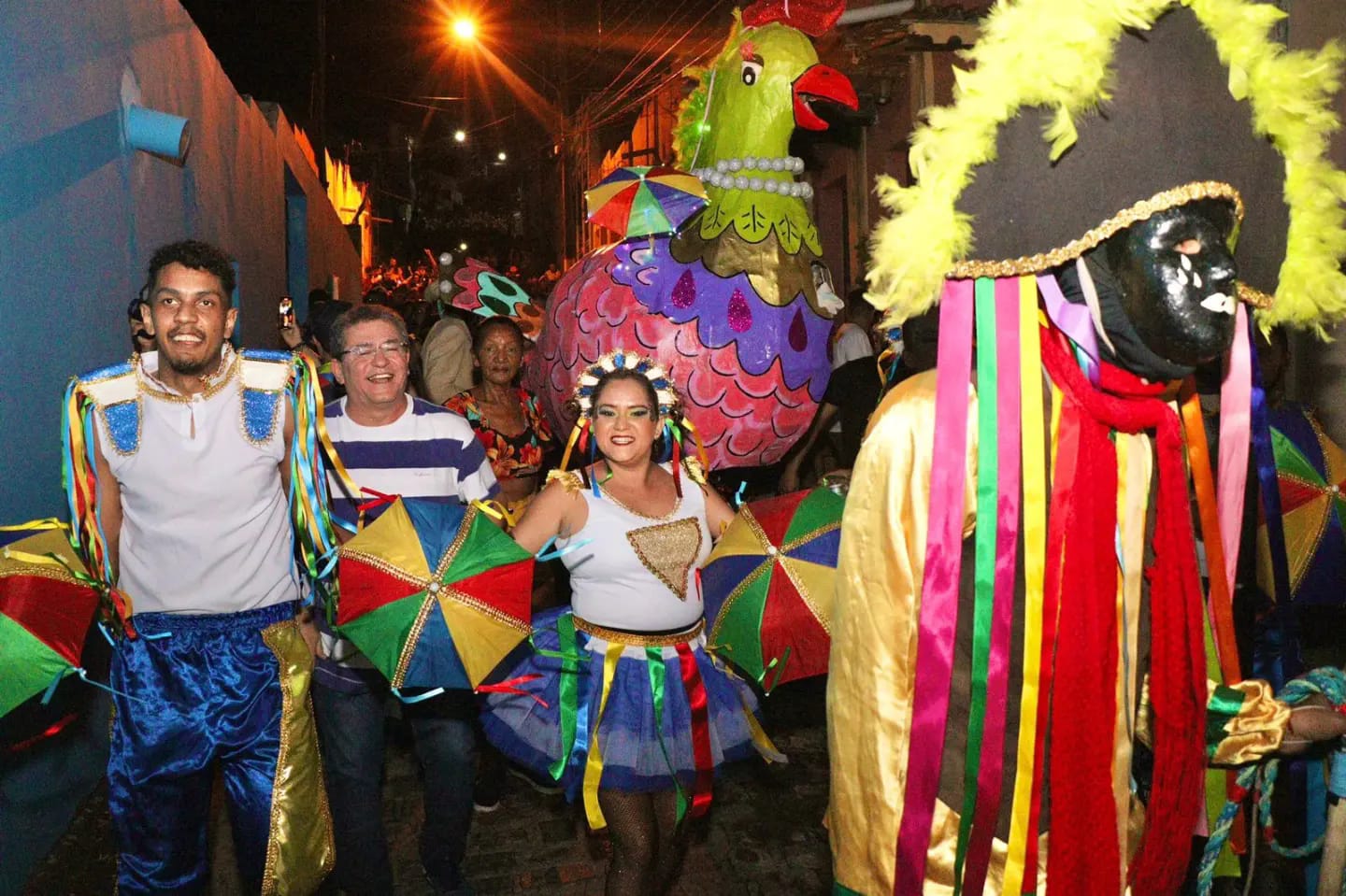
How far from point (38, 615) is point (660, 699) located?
169cm

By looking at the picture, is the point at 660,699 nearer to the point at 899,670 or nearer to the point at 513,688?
the point at 513,688

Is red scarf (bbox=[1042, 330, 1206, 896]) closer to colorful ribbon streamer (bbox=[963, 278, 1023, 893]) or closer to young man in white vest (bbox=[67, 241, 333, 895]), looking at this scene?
colorful ribbon streamer (bbox=[963, 278, 1023, 893])

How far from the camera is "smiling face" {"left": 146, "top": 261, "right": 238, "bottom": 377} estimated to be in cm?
279

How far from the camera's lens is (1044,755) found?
187 centimetres

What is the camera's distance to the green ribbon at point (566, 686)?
2.98 meters

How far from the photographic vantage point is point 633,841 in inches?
114

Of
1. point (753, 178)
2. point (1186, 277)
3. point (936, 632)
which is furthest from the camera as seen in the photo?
point (753, 178)

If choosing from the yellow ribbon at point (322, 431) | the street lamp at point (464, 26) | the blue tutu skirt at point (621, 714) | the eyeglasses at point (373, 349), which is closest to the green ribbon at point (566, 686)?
the blue tutu skirt at point (621, 714)

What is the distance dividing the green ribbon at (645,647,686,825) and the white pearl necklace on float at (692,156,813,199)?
7.49 ft

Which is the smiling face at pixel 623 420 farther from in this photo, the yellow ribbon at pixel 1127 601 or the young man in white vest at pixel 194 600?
the yellow ribbon at pixel 1127 601

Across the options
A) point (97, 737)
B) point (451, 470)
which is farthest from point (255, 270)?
point (451, 470)

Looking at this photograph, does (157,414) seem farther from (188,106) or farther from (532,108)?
(532,108)

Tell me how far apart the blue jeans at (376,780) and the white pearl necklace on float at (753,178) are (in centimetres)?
251

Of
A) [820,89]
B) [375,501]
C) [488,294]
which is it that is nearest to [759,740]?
[375,501]
